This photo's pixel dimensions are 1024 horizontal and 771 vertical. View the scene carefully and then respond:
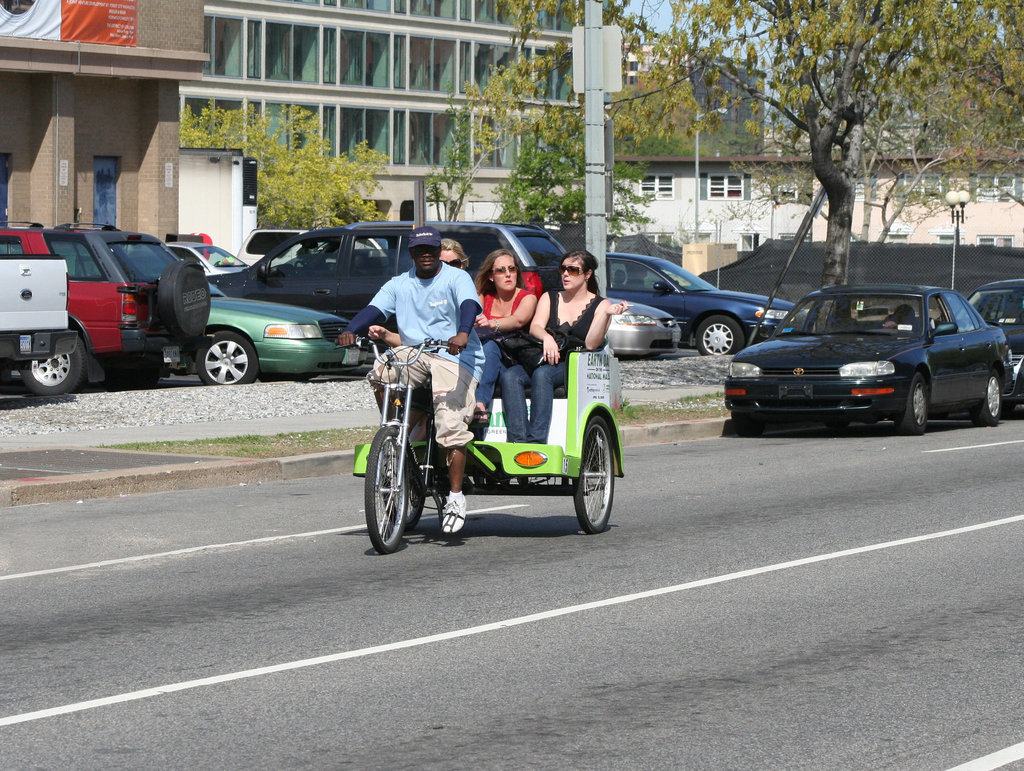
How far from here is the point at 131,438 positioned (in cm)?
1534

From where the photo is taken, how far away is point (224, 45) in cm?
7256

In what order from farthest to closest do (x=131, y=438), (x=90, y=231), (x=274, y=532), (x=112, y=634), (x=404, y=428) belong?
(x=90, y=231)
(x=131, y=438)
(x=274, y=532)
(x=404, y=428)
(x=112, y=634)

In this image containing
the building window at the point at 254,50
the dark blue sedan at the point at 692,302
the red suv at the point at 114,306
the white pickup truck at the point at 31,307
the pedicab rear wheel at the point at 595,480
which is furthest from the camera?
the building window at the point at 254,50

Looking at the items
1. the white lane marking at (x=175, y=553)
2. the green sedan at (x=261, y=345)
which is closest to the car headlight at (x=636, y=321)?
the green sedan at (x=261, y=345)

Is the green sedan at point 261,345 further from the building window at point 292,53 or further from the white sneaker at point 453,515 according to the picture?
the building window at point 292,53

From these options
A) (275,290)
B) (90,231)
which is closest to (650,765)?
(90,231)

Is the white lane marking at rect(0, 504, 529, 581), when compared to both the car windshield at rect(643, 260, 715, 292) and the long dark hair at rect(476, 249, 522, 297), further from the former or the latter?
the car windshield at rect(643, 260, 715, 292)

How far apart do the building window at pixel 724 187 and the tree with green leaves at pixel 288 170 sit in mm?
29322

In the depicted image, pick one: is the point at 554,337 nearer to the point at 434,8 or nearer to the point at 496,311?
the point at 496,311

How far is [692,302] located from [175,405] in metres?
12.9

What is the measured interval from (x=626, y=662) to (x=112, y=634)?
2.34 metres

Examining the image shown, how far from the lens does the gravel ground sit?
16.7m

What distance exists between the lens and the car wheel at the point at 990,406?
19500 millimetres

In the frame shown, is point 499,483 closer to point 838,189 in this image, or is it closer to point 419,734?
point 419,734
